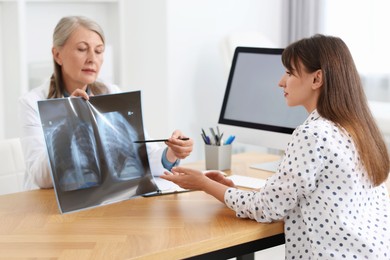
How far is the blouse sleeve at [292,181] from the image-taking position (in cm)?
167

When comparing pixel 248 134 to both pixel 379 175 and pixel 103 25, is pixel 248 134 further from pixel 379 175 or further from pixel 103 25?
pixel 103 25

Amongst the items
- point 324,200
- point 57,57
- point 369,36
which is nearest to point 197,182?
point 324,200

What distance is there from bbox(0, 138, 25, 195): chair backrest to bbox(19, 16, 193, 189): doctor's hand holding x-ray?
0.05 metres

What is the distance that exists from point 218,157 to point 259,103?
0.88 ft

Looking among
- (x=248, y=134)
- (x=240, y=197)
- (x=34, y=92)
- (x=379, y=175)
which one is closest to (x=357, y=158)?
(x=379, y=175)

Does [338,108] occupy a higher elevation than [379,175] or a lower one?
higher

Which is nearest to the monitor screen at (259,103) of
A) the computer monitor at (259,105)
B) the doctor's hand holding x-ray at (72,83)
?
the computer monitor at (259,105)

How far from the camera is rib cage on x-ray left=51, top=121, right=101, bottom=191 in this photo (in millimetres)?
1872

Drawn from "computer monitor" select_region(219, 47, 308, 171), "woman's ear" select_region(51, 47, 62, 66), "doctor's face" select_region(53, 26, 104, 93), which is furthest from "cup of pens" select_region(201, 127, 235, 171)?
"woman's ear" select_region(51, 47, 62, 66)

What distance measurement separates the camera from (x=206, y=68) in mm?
4172

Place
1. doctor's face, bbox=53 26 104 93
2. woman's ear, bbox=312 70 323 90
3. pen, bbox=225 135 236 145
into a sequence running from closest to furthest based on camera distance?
woman's ear, bbox=312 70 323 90 → doctor's face, bbox=53 26 104 93 → pen, bbox=225 135 236 145

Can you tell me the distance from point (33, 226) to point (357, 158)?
2.71 feet

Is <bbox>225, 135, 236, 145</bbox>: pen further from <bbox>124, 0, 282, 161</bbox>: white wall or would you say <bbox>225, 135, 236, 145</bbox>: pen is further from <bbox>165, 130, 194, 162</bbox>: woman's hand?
<bbox>124, 0, 282, 161</bbox>: white wall

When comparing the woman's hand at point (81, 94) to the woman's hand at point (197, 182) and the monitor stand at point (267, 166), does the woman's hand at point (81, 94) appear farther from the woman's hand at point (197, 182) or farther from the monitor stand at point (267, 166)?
the monitor stand at point (267, 166)
